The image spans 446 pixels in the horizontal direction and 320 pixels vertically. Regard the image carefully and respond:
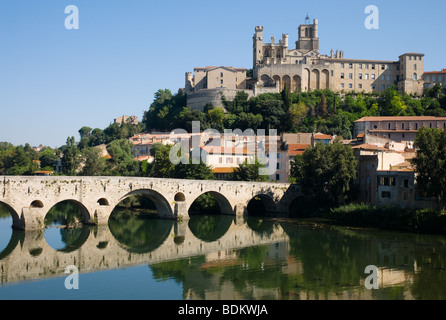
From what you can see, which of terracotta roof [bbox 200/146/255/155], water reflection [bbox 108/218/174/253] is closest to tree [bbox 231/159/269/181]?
terracotta roof [bbox 200/146/255/155]

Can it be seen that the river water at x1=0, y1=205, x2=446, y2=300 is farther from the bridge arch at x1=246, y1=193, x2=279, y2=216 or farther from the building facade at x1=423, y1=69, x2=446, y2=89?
the building facade at x1=423, y1=69, x2=446, y2=89

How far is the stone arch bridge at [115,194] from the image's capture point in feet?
102

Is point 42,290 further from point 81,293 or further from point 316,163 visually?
point 316,163

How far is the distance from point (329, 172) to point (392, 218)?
6819mm

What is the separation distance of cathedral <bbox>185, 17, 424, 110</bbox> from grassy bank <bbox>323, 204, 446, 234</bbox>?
143ft

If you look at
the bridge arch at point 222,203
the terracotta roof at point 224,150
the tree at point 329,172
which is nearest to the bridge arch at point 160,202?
the bridge arch at point 222,203

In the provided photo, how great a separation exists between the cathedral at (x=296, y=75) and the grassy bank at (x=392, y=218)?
43.6m

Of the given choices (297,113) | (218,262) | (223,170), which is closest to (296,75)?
(297,113)

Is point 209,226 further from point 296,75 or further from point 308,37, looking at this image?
point 308,37

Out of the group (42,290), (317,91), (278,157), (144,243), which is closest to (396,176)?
(278,157)

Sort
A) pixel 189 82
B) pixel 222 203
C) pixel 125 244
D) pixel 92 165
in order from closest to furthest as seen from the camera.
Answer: pixel 125 244, pixel 222 203, pixel 92 165, pixel 189 82

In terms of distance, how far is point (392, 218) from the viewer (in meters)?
36.1

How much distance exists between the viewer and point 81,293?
1962cm

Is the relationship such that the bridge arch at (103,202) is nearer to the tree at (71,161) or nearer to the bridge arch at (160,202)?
the bridge arch at (160,202)
